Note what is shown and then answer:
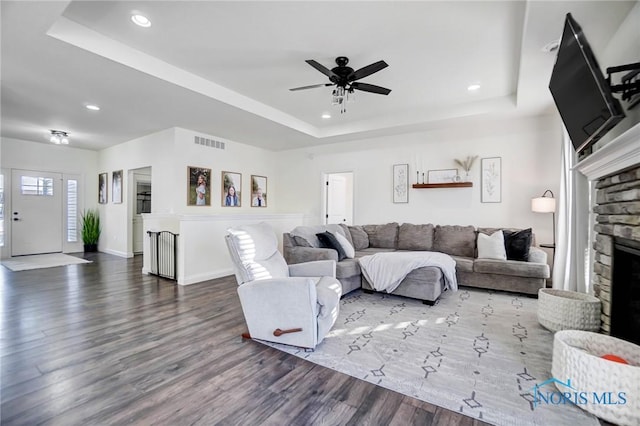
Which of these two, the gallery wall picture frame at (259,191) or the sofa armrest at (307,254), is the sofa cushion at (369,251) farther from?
the gallery wall picture frame at (259,191)

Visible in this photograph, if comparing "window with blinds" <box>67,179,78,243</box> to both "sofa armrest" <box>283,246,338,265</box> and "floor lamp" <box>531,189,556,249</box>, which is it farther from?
"floor lamp" <box>531,189,556,249</box>

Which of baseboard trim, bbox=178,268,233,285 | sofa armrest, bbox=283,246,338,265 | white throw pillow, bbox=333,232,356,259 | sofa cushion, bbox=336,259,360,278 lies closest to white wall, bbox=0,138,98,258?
baseboard trim, bbox=178,268,233,285

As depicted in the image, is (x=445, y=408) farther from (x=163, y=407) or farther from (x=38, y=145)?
(x=38, y=145)

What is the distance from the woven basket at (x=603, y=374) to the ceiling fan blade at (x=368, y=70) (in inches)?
101

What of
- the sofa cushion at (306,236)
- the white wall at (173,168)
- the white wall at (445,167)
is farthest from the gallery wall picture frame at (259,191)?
the sofa cushion at (306,236)

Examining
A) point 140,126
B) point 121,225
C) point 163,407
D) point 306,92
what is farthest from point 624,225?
point 121,225

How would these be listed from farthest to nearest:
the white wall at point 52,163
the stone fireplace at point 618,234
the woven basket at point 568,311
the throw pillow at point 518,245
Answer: the white wall at point 52,163
the throw pillow at point 518,245
the woven basket at point 568,311
the stone fireplace at point 618,234

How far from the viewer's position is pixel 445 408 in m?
1.72

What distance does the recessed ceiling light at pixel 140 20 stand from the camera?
2.51 metres

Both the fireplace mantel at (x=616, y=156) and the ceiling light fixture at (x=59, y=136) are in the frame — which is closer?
the fireplace mantel at (x=616, y=156)

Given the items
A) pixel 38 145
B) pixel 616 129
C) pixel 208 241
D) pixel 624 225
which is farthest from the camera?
pixel 38 145

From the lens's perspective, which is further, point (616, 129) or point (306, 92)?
point (306, 92)

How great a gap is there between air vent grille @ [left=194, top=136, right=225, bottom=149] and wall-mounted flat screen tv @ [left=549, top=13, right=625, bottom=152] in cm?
513

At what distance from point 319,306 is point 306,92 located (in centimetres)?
299
